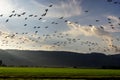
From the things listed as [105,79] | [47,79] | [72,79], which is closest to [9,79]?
[47,79]

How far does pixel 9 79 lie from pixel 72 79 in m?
12.2

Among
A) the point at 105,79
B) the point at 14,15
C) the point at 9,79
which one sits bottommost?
the point at 105,79

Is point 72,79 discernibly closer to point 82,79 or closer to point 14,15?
point 82,79

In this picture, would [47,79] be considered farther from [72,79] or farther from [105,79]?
[105,79]

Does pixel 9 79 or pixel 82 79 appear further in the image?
pixel 82 79

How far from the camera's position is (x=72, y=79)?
6694cm

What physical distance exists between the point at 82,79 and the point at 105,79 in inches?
258

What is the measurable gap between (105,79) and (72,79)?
28.3ft

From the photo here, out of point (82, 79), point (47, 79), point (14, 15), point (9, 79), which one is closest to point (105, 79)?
point (82, 79)

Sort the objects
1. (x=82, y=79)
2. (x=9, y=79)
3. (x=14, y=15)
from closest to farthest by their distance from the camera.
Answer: (x=14, y=15) → (x=9, y=79) → (x=82, y=79)

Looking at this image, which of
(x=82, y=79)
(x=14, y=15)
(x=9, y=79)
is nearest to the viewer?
(x=14, y=15)

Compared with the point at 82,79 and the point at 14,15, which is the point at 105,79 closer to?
the point at 82,79

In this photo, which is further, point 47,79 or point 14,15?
point 47,79

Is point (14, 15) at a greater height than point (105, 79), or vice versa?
point (14, 15)
